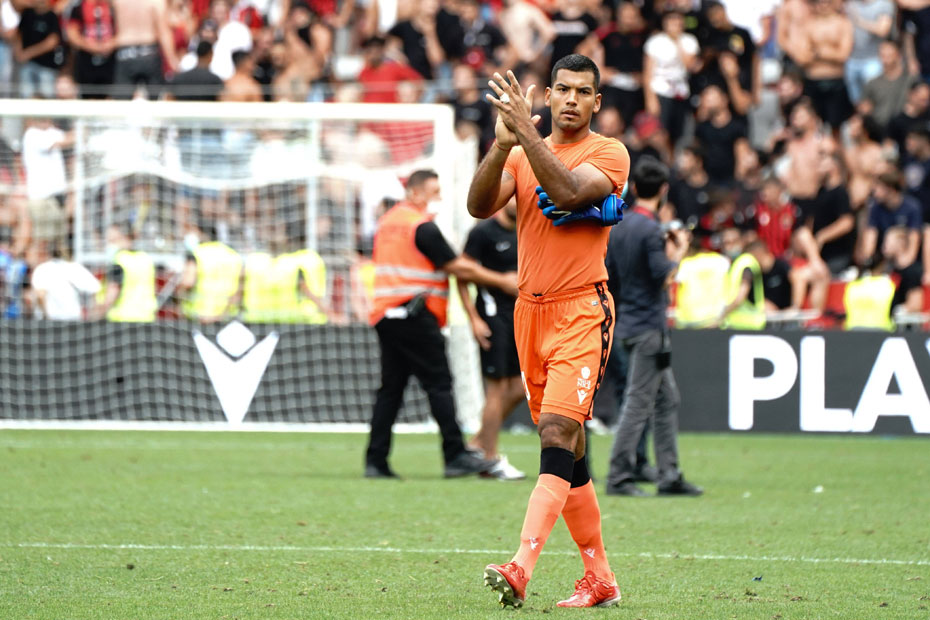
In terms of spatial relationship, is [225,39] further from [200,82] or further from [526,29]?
[526,29]

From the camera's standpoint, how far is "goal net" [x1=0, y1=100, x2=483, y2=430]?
49.8 feet

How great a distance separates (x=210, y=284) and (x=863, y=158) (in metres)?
8.37

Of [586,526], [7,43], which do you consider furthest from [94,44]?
[586,526]

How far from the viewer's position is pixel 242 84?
1898 cm

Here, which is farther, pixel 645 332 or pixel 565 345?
pixel 645 332

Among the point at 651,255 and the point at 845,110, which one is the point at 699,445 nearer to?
the point at 651,255

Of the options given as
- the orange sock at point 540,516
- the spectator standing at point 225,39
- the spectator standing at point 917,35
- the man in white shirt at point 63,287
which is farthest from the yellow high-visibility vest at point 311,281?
the orange sock at point 540,516

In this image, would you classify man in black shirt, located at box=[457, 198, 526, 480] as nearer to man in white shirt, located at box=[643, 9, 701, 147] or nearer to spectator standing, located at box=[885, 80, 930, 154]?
man in white shirt, located at box=[643, 9, 701, 147]

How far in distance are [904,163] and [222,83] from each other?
8.85 metres

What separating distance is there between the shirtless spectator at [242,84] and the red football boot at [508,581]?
14138 mm

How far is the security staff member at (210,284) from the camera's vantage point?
1588 cm

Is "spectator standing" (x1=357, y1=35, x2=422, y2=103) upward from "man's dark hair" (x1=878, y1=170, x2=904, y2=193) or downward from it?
upward

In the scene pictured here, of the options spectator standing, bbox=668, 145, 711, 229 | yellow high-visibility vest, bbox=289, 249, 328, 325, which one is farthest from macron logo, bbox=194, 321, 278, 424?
spectator standing, bbox=668, 145, 711, 229

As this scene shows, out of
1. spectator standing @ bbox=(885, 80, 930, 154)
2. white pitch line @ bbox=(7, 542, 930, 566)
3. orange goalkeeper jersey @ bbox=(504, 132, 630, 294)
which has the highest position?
spectator standing @ bbox=(885, 80, 930, 154)
